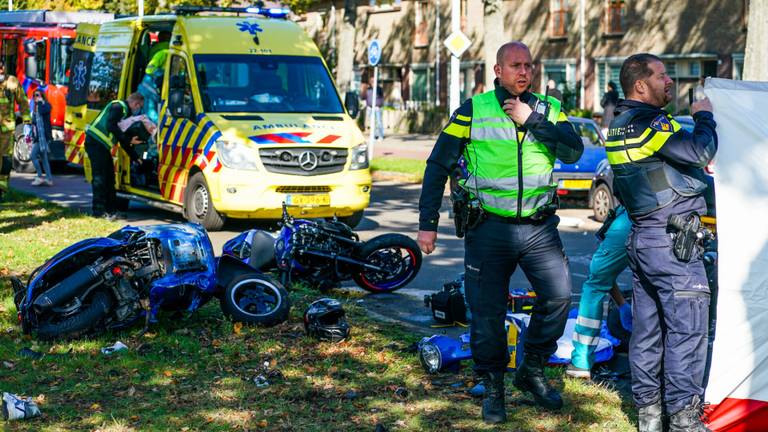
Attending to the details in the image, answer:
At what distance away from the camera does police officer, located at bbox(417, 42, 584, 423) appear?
5848 millimetres

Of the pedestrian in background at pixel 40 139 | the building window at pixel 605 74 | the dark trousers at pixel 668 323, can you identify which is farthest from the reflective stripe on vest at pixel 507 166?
the building window at pixel 605 74

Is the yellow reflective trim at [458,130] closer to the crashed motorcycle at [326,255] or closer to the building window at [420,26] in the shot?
the crashed motorcycle at [326,255]

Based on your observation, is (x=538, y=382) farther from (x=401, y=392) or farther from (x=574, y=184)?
(x=574, y=184)

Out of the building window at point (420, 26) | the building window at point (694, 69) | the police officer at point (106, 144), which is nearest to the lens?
the police officer at point (106, 144)

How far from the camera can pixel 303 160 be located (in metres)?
13.7

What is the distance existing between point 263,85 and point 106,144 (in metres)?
2.29

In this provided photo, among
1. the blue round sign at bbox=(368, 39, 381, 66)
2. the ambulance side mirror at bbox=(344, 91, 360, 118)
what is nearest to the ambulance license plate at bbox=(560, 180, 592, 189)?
the ambulance side mirror at bbox=(344, 91, 360, 118)

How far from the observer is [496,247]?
5906mm

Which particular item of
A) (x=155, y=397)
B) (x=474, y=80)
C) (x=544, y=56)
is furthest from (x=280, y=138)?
(x=474, y=80)

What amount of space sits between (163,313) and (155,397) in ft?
6.47

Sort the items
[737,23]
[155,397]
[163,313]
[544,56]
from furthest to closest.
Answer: [544,56]
[737,23]
[163,313]
[155,397]

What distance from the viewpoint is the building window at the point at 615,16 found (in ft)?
119

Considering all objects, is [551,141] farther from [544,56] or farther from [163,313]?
[544,56]

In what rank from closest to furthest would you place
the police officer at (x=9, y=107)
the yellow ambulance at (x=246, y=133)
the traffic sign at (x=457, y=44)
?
the police officer at (x=9, y=107), the yellow ambulance at (x=246, y=133), the traffic sign at (x=457, y=44)
